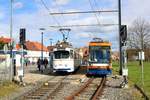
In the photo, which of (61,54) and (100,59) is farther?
(61,54)

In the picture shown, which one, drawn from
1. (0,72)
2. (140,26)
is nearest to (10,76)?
(0,72)

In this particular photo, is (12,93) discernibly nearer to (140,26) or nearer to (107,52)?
(107,52)

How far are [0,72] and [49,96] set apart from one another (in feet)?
27.3

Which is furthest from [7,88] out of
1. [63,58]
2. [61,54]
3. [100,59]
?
[61,54]

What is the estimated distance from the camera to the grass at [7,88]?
22.8 meters

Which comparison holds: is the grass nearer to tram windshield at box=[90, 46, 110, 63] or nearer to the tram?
the tram

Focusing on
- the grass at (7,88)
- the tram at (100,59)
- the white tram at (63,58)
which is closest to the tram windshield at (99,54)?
the tram at (100,59)

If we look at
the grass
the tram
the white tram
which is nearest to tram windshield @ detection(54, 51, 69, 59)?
the white tram

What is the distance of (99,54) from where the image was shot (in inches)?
1518

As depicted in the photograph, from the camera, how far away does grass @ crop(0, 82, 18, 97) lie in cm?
2282

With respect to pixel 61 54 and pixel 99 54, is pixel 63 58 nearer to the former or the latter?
pixel 61 54

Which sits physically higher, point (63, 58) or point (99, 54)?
point (99, 54)

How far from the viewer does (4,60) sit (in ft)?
101

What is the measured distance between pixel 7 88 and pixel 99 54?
1489 centimetres
